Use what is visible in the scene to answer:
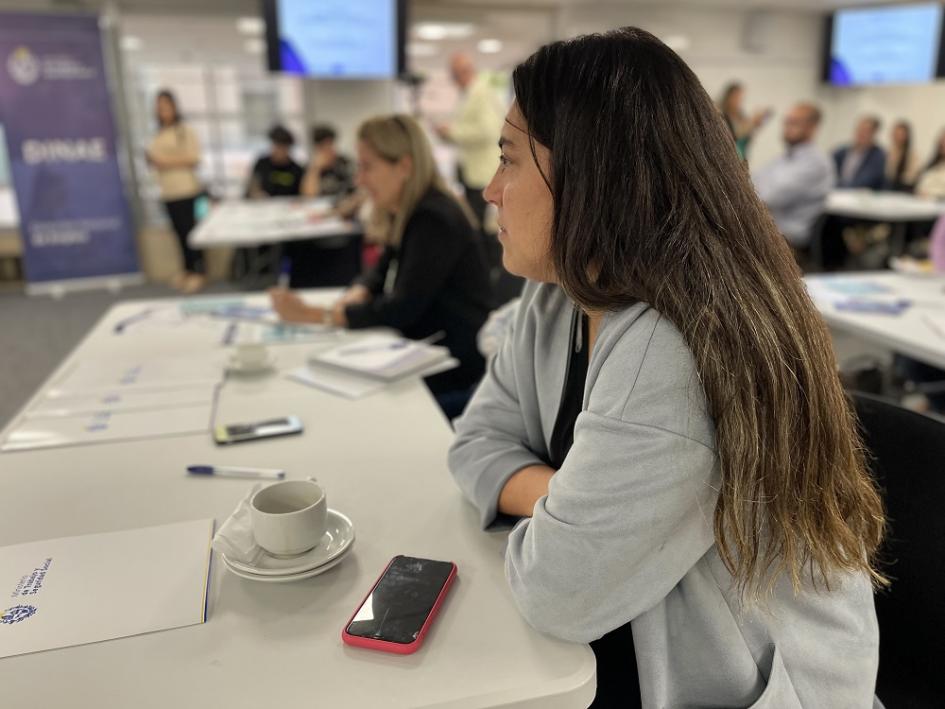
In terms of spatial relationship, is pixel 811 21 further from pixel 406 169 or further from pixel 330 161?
pixel 406 169


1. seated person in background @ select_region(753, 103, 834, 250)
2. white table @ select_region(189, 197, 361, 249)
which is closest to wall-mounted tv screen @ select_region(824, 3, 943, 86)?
seated person in background @ select_region(753, 103, 834, 250)

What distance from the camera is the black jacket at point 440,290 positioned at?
6.48 ft

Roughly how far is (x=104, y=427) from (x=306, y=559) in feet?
2.17

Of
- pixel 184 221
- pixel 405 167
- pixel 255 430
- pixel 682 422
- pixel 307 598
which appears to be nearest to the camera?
pixel 682 422

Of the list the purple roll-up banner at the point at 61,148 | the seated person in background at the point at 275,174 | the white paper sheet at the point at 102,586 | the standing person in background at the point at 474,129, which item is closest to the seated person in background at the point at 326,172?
the seated person in background at the point at 275,174

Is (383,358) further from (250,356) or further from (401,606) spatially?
(401,606)

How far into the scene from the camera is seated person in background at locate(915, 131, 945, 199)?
5984mm

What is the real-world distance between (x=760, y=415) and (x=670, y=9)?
810 centimetres

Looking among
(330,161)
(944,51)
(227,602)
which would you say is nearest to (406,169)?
(227,602)

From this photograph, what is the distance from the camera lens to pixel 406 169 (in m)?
2.12

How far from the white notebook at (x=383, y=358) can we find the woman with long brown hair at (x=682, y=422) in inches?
30.8

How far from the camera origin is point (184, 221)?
233 inches

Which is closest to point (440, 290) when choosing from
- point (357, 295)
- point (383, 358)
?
point (357, 295)

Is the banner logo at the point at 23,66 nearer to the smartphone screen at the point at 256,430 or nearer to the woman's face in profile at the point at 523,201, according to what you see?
the smartphone screen at the point at 256,430
